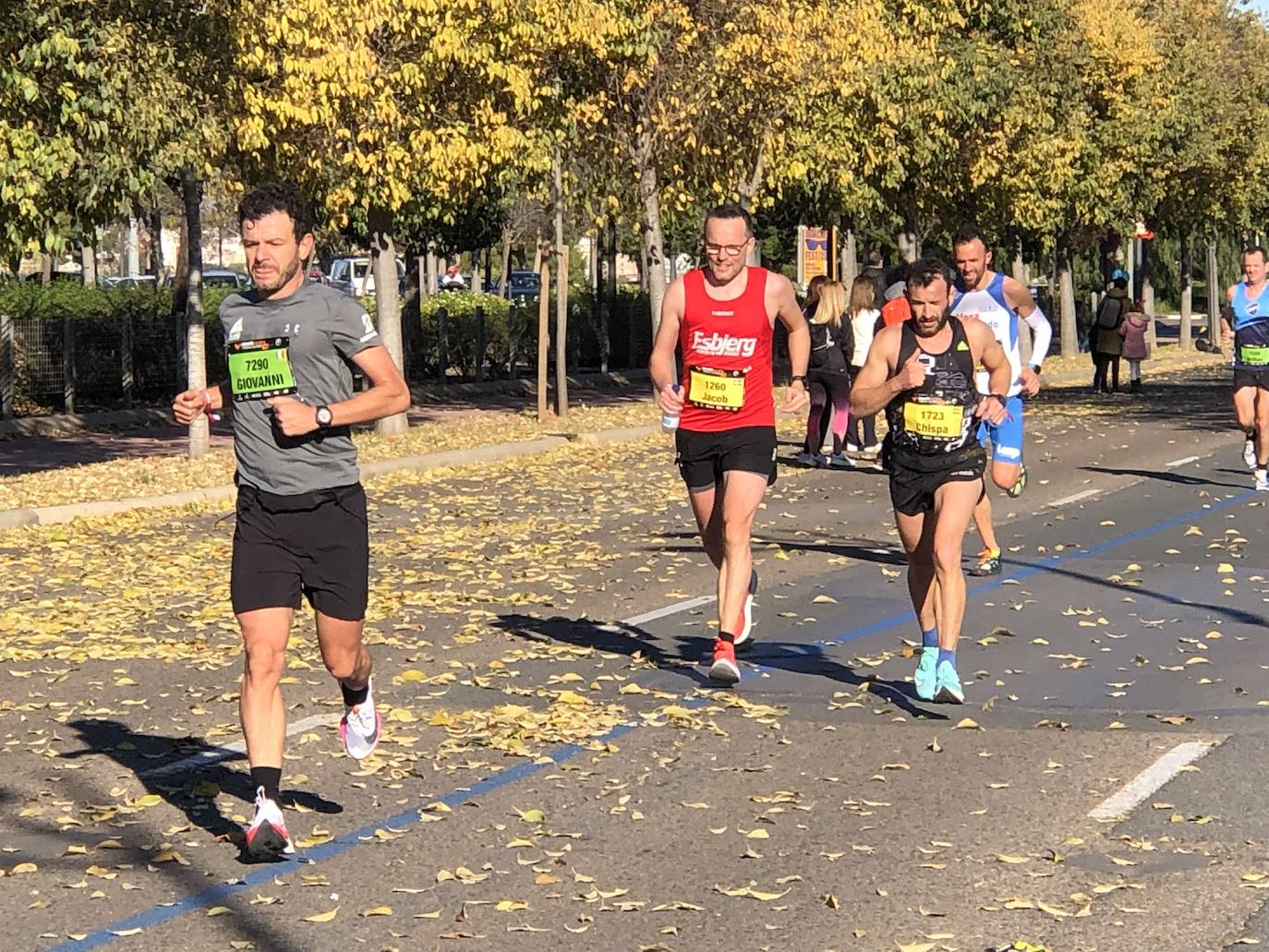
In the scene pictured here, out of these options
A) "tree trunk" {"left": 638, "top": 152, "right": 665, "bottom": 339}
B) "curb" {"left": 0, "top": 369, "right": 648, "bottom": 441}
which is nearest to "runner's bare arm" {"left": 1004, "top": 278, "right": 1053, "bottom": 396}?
"curb" {"left": 0, "top": 369, "right": 648, "bottom": 441}

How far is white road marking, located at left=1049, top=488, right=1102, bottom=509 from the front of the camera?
55.6ft

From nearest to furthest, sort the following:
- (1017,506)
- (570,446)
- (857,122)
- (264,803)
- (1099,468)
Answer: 1. (264,803)
2. (1017,506)
3. (1099,468)
4. (570,446)
5. (857,122)

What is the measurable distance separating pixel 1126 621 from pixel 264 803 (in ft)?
19.3

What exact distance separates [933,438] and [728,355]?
1.02 meters

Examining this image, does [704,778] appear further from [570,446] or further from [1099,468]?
[570,446]

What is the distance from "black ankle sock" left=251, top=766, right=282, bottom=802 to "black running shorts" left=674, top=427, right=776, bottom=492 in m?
3.15

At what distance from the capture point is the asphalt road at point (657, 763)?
230 inches

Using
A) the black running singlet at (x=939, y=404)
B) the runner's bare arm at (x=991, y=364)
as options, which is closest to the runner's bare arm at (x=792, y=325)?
the black running singlet at (x=939, y=404)

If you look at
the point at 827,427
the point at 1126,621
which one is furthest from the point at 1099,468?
the point at 1126,621

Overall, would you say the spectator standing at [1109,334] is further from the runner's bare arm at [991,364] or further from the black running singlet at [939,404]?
the black running singlet at [939,404]

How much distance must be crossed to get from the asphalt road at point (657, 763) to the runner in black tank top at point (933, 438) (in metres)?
0.38

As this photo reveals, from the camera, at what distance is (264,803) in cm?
634

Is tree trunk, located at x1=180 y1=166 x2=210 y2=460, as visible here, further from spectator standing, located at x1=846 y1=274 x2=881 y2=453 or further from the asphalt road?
the asphalt road

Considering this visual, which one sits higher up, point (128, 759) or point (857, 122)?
point (857, 122)
